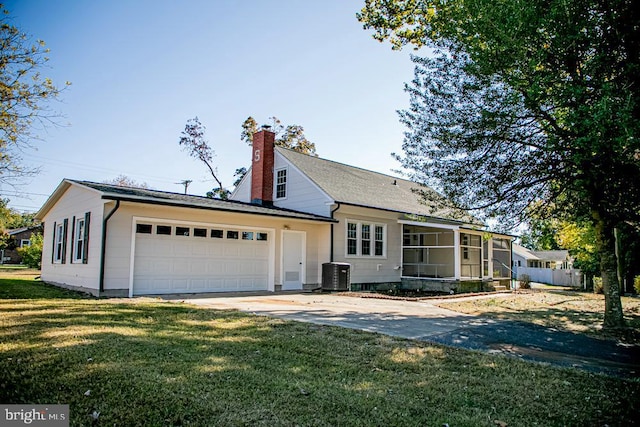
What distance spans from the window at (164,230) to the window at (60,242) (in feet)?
15.4

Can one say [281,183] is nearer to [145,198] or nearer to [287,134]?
[145,198]

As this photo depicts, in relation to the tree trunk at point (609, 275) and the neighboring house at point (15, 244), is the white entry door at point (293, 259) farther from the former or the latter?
the neighboring house at point (15, 244)

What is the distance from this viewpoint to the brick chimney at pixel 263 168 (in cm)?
1912

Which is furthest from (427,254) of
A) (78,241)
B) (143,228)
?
(78,241)

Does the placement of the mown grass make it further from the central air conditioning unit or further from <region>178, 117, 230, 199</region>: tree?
<region>178, 117, 230, 199</region>: tree

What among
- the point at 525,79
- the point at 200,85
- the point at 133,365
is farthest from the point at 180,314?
the point at 200,85

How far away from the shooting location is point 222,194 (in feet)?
117

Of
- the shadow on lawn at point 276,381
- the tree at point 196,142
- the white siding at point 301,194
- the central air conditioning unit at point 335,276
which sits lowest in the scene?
the shadow on lawn at point 276,381

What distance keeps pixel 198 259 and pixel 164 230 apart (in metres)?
1.44

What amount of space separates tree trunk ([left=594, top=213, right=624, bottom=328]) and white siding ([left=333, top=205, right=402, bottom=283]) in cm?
928

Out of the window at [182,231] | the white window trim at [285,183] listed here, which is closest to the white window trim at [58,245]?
the window at [182,231]

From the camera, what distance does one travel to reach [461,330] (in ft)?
26.3

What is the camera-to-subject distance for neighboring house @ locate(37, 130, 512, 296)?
39.7 feet

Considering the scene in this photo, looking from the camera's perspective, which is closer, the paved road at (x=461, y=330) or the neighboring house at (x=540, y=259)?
the paved road at (x=461, y=330)
